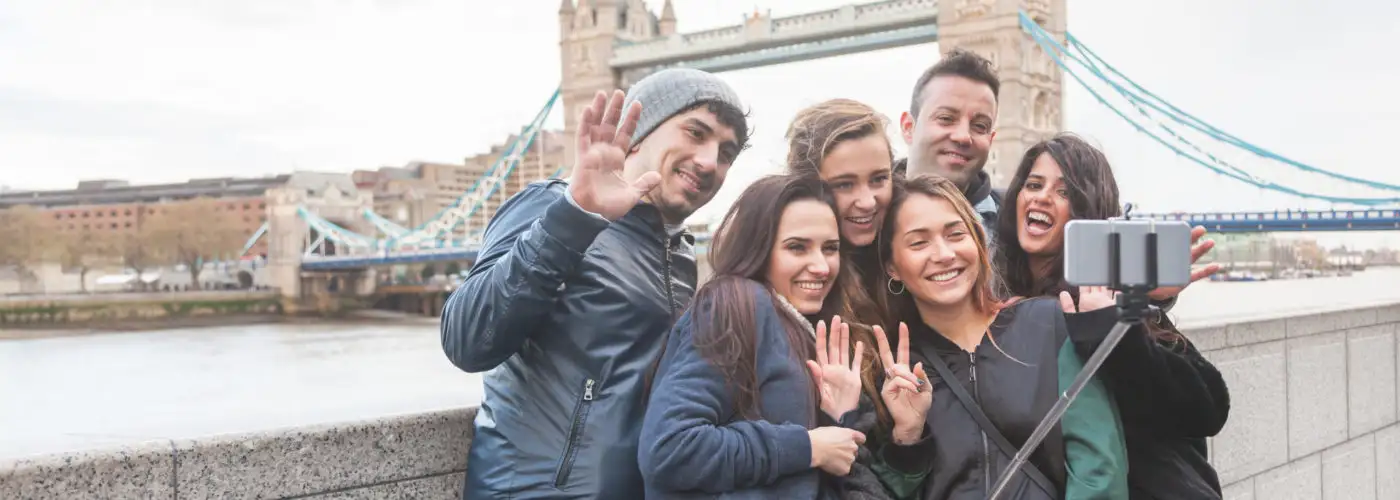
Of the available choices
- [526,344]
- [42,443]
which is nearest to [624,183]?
[526,344]

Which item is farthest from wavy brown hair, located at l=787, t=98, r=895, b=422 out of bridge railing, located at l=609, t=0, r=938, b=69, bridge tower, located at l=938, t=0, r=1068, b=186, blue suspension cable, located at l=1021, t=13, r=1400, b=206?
bridge railing, located at l=609, t=0, r=938, b=69

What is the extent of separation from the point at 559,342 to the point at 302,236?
105 ft

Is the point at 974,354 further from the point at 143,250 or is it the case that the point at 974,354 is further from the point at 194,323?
the point at 143,250

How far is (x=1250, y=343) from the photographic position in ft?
8.73

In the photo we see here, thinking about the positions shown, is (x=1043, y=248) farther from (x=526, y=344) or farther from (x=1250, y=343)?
(x=1250, y=343)

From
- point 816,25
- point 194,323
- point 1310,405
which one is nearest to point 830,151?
point 1310,405

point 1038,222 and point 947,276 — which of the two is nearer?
point 947,276

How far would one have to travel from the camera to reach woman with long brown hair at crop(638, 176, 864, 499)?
1274 millimetres

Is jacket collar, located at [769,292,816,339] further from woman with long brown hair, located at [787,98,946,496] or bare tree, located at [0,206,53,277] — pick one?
bare tree, located at [0,206,53,277]

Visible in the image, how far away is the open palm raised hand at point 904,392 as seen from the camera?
135 cm

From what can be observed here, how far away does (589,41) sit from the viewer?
36.5 m

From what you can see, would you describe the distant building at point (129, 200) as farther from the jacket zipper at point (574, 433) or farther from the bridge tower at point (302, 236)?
the jacket zipper at point (574, 433)

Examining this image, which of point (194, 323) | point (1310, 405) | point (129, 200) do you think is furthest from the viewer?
point (129, 200)

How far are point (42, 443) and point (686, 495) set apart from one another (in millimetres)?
862
